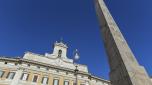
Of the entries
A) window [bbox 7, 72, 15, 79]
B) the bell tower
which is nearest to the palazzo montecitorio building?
window [bbox 7, 72, 15, 79]

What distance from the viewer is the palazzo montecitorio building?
74.7 feet

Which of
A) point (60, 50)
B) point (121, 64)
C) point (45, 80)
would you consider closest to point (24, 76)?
point (45, 80)

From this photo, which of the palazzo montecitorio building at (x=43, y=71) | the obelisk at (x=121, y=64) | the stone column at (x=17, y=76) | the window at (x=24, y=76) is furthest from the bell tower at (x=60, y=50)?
the obelisk at (x=121, y=64)

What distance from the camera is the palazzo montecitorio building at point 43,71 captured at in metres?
22.8

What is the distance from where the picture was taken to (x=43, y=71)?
80.8 ft

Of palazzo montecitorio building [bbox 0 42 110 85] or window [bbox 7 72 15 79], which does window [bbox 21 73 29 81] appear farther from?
window [bbox 7 72 15 79]

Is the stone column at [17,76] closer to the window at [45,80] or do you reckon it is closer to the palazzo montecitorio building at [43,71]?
the palazzo montecitorio building at [43,71]

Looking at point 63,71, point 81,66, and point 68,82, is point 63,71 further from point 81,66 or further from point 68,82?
point 81,66

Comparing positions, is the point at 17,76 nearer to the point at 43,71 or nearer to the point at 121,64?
the point at 43,71

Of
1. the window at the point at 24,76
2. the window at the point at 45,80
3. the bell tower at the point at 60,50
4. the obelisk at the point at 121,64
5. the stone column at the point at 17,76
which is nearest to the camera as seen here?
the obelisk at the point at 121,64

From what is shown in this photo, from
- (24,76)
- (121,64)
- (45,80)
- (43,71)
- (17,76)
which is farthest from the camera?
(43,71)

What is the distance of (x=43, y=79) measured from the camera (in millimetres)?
23766

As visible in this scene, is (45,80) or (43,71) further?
(43,71)

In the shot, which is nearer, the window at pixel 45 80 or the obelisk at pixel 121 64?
the obelisk at pixel 121 64
